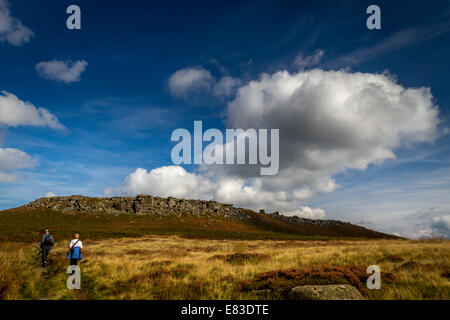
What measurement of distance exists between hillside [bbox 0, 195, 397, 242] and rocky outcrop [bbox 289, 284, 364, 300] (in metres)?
76.2

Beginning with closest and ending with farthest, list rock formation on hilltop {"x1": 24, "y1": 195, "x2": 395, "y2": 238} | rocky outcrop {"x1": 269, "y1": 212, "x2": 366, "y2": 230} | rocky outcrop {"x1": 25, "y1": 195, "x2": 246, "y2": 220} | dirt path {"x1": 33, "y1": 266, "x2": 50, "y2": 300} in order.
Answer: dirt path {"x1": 33, "y1": 266, "x2": 50, "y2": 300}, rocky outcrop {"x1": 25, "y1": 195, "x2": 246, "y2": 220}, rock formation on hilltop {"x1": 24, "y1": 195, "x2": 395, "y2": 238}, rocky outcrop {"x1": 269, "y1": 212, "x2": 366, "y2": 230}

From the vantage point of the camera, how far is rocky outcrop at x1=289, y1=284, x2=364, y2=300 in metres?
6.46

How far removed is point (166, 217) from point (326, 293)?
11047 cm

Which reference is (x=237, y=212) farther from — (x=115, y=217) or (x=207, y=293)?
(x=207, y=293)

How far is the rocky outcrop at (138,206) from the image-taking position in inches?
4092

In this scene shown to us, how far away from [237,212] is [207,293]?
129592 mm

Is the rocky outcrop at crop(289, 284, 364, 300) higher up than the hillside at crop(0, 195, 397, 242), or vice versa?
the rocky outcrop at crop(289, 284, 364, 300)

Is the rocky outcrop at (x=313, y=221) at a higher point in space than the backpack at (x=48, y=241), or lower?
lower

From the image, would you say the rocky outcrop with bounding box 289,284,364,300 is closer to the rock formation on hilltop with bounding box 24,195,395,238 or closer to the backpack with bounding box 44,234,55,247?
the backpack with bounding box 44,234,55,247

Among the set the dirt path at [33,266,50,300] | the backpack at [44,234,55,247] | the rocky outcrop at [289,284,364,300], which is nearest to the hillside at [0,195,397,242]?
the backpack at [44,234,55,247]

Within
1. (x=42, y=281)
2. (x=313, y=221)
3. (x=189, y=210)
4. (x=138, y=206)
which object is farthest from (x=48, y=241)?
(x=313, y=221)

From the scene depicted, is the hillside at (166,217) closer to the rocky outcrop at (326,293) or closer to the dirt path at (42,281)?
the dirt path at (42,281)

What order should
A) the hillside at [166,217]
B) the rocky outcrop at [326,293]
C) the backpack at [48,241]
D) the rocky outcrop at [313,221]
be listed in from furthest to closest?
the rocky outcrop at [313,221]
the hillside at [166,217]
the backpack at [48,241]
the rocky outcrop at [326,293]

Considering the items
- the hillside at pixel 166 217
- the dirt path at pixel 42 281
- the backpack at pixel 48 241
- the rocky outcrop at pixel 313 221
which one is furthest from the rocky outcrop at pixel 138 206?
the dirt path at pixel 42 281
